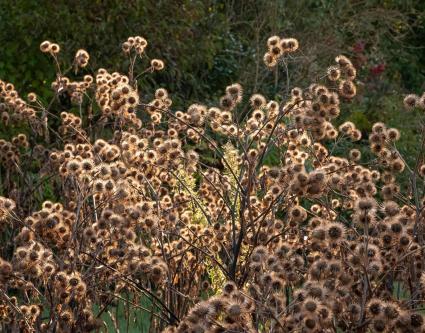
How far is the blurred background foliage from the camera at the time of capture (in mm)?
9242

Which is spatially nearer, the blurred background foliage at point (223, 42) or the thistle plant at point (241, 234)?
the thistle plant at point (241, 234)

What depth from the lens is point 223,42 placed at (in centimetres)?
1221

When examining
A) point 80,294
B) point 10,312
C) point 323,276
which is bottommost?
point 10,312

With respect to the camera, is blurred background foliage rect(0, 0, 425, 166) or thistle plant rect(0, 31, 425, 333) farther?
blurred background foliage rect(0, 0, 425, 166)

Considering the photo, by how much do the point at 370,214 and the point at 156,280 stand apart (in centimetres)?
91

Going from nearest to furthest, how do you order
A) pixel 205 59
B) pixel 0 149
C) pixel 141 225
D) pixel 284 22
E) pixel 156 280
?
pixel 156 280, pixel 141 225, pixel 0 149, pixel 205 59, pixel 284 22

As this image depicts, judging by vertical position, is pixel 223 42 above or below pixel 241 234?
above

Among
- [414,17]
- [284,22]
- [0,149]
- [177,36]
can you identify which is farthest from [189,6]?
[414,17]

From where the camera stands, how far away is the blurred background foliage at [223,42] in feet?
30.3

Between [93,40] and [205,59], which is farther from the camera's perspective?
[205,59]

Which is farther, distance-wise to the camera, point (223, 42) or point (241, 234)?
point (223, 42)

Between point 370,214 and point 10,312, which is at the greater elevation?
point 370,214

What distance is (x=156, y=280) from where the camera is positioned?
3938mm

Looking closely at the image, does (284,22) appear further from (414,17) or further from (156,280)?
(156,280)
